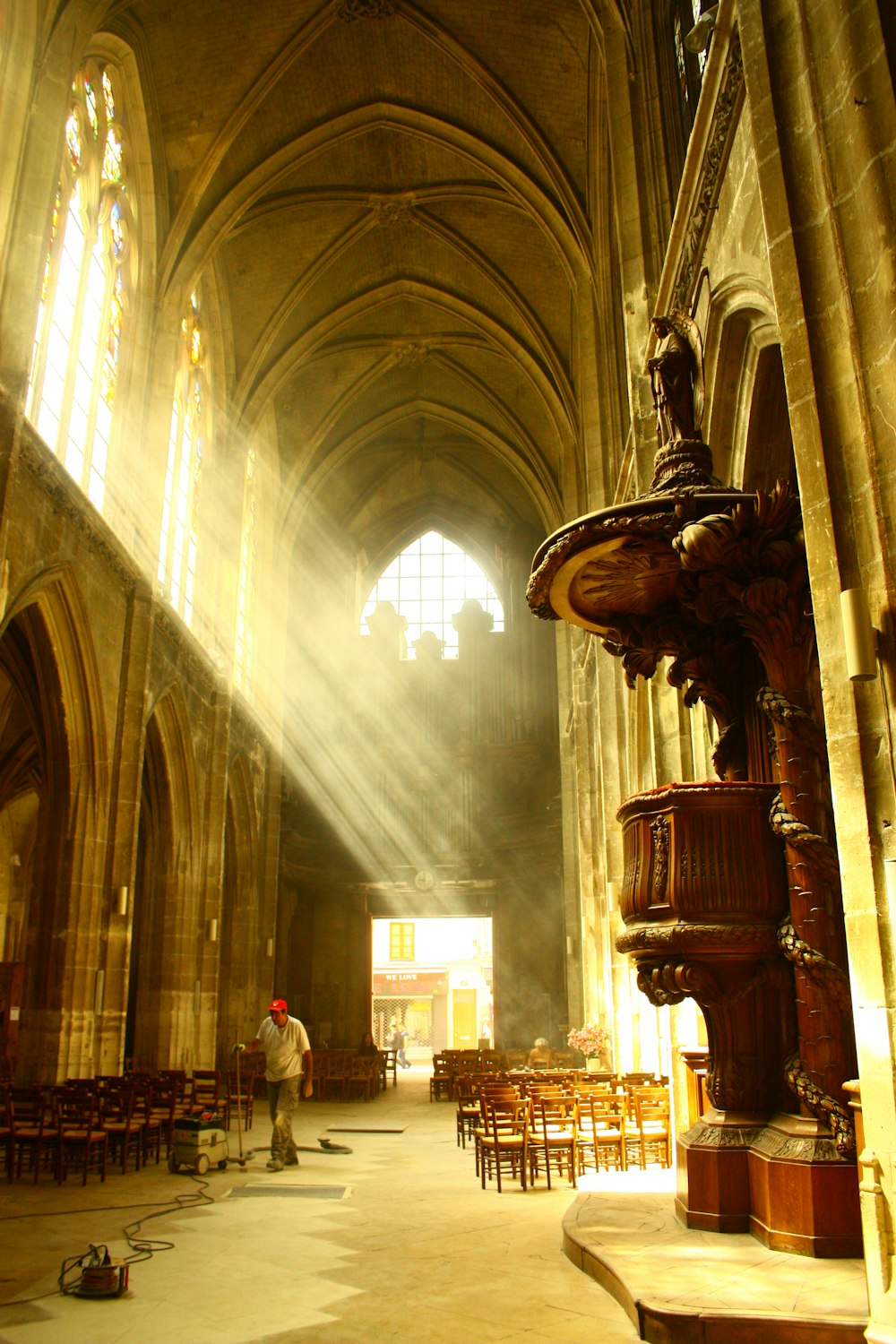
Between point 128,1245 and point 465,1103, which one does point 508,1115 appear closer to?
point 128,1245

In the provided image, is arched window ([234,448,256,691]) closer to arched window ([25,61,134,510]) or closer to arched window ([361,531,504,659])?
arched window ([361,531,504,659])

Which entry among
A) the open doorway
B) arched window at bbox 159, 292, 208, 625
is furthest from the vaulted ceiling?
the open doorway

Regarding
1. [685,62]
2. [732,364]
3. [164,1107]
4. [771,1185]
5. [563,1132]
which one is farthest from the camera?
[164,1107]

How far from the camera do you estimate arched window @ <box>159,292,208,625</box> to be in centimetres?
1755

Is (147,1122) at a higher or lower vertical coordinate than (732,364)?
lower

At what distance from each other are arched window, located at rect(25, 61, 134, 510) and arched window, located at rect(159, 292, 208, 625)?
2.01 m

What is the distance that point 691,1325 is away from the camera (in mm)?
4039

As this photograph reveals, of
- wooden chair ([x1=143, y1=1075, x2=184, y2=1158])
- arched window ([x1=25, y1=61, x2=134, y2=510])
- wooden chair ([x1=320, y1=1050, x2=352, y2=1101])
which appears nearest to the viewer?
wooden chair ([x1=143, y1=1075, x2=184, y2=1158])

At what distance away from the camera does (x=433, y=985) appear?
35.3m

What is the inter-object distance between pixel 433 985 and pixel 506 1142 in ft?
90.9

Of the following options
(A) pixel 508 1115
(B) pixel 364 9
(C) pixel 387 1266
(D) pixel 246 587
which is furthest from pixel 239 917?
(C) pixel 387 1266

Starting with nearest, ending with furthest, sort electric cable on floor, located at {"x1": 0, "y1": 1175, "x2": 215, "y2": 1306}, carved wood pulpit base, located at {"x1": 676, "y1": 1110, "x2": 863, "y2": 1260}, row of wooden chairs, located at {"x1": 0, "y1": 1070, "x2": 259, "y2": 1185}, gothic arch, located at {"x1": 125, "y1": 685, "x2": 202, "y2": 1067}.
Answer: carved wood pulpit base, located at {"x1": 676, "y1": 1110, "x2": 863, "y2": 1260}
electric cable on floor, located at {"x1": 0, "y1": 1175, "x2": 215, "y2": 1306}
row of wooden chairs, located at {"x1": 0, "y1": 1070, "x2": 259, "y2": 1185}
gothic arch, located at {"x1": 125, "y1": 685, "x2": 202, "y2": 1067}

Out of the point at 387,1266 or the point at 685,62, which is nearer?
the point at 387,1266

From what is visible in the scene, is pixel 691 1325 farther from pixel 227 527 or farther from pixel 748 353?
pixel 227 527
